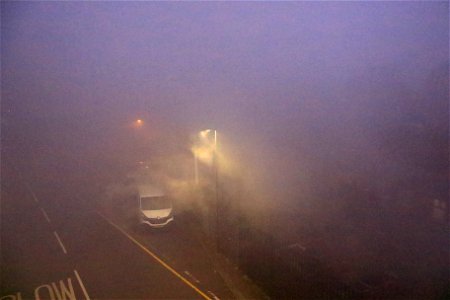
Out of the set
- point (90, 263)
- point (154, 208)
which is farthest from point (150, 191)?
point (90, 263)

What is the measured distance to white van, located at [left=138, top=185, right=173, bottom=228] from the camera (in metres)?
13.0

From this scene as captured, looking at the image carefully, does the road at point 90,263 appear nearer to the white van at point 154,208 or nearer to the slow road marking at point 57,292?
the slow road marking at point 57,292

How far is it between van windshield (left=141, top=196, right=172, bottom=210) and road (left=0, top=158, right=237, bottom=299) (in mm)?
1368

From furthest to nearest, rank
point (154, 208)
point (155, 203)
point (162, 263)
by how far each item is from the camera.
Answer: point (155, 203), point (154, 208), point (162, 263)

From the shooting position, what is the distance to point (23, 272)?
30.1 ft

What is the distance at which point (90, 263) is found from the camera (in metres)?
9.80

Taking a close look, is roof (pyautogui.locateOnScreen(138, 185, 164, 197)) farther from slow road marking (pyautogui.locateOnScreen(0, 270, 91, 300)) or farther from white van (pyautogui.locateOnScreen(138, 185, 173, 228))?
slow road marking (pyautogui.locateOnScreen(0, 270, 91, 300))

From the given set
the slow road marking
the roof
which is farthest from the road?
the roof

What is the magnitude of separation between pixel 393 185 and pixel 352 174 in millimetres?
1989

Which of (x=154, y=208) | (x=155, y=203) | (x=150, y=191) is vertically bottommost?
(x=154, y=208)

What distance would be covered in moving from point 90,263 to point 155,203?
4429 mm

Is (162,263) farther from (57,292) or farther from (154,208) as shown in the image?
(154,208)

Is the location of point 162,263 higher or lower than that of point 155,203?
lower

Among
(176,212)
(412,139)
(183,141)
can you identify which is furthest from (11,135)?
(412,139)
